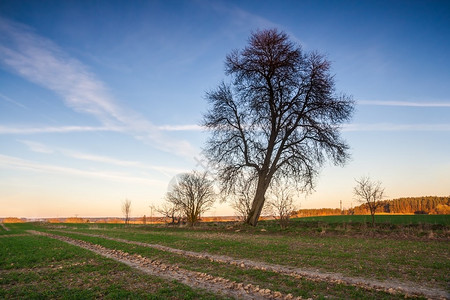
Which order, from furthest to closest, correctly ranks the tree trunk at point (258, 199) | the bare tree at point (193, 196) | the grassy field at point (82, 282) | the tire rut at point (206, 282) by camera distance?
the bare tree at point (193, 196) < the tree trunk at point (258, 199) < the grassy field at point (82, 282) < the tire rut at point (206, 282)

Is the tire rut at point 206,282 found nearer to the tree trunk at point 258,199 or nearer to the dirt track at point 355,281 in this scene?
the dirt track at point 355,281

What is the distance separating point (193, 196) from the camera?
40531mm

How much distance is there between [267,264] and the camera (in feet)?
29.7

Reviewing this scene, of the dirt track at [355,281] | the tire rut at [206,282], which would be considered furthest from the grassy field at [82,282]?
the dirt track at [355,281]

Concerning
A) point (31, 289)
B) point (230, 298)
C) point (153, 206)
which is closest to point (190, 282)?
point (230, 298)

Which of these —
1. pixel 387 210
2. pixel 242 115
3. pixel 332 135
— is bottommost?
A: pixel 387 210

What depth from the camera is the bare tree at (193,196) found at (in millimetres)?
39750

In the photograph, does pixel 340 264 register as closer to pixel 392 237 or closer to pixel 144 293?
pixel 144 293

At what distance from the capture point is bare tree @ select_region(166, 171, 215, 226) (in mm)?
39750

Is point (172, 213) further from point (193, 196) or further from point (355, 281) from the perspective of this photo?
point (355, 281)

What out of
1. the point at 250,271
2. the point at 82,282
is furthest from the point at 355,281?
the point at 82,282

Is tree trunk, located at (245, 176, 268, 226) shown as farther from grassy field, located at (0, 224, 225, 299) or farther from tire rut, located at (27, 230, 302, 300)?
grassy field, located at (0, 224, 225, 299)

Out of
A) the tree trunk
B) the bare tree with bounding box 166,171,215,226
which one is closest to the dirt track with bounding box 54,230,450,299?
the tree trunk

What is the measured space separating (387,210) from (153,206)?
5415 cm
